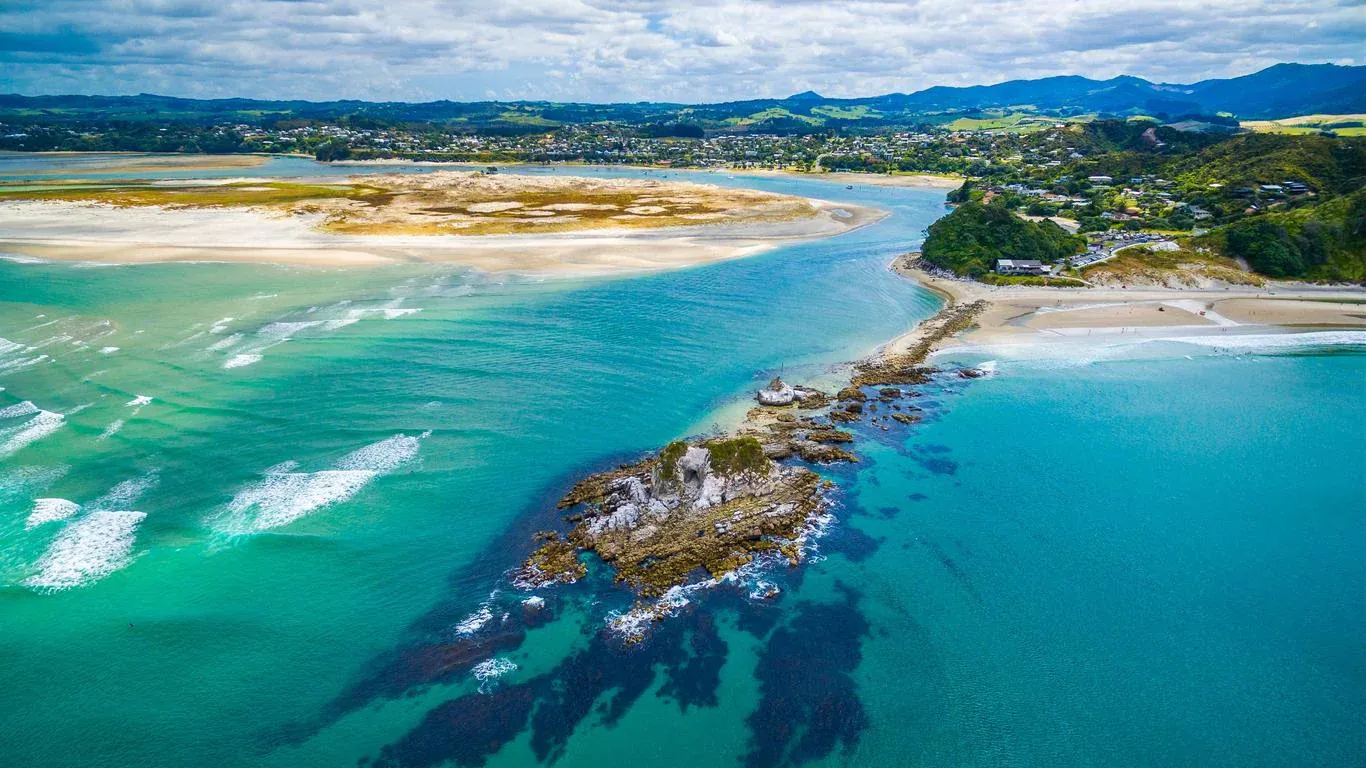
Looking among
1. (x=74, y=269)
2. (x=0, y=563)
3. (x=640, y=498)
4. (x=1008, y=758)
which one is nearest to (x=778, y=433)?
(x=640, y=498)

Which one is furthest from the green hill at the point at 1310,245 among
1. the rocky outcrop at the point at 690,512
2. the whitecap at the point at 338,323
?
the whitecap at the point at 338,323

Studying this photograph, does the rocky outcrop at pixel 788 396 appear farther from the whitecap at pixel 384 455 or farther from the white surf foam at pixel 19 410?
the white surf foam at pixel 19 410

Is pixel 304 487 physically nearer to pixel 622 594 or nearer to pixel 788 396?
pixel 622 594

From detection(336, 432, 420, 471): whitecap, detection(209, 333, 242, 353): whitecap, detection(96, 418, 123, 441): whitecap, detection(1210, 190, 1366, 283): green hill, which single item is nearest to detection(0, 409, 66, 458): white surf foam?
detection(96, 418, 123, 441): whitecap

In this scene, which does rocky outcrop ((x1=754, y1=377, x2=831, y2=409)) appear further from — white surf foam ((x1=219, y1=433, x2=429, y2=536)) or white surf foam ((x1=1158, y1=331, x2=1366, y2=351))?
white surf foam ((x1=1158, y1=331, x2=1366, y2=351))

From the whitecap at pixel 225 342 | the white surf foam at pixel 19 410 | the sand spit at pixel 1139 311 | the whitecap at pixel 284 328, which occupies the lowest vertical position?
the white surf foam at pixel 19 410

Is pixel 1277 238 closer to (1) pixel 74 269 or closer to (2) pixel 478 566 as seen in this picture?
(2) pixel 478 566
